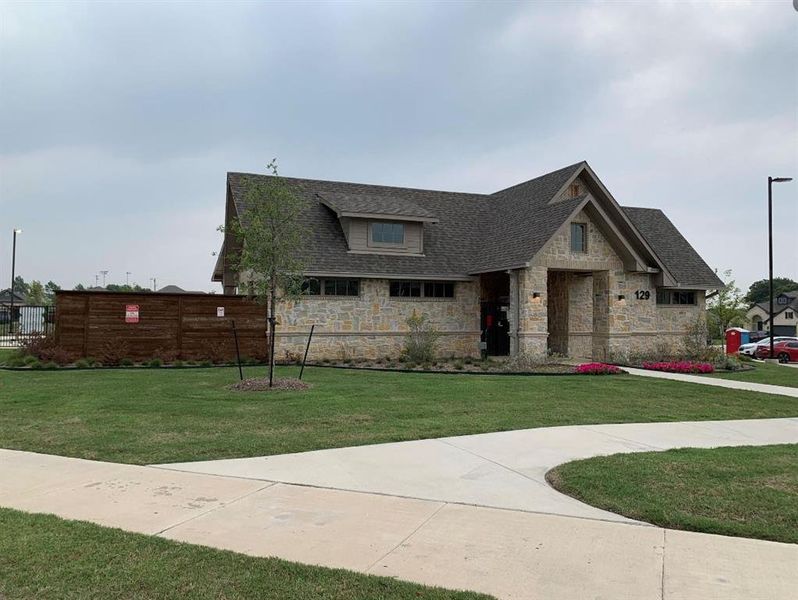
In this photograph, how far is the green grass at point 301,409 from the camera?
820 cm

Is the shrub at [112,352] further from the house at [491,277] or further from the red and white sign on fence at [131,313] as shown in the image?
the house at [491,277]

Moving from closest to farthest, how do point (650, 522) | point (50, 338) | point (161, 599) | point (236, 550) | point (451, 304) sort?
1. point (161, 599)
2. point (236, 550)
3. point (650, 522)
4. point (50, 338)
5. point (451, 304)

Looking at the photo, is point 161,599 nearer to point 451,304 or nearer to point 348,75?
point 348,75

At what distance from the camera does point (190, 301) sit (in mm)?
20266

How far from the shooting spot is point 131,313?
1978 cm

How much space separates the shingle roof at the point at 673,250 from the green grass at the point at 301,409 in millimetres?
12041

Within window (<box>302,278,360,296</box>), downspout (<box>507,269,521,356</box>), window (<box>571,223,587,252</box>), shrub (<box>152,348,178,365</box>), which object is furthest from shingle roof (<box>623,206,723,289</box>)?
shrub (<box>152,348,178,365</box>)

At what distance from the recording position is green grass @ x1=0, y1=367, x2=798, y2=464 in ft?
26.9

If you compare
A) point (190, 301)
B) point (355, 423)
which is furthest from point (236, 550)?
point (190, 301)

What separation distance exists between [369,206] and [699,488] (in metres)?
18.9

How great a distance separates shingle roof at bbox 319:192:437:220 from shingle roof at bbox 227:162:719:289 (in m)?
0.04

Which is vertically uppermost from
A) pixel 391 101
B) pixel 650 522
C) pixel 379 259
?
pixel 391 101

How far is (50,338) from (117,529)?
1713cm

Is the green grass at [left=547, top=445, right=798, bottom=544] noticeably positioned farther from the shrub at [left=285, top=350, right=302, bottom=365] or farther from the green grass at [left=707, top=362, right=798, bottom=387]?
the shrub at [left=285, top=350, right=302, bottom=365]
